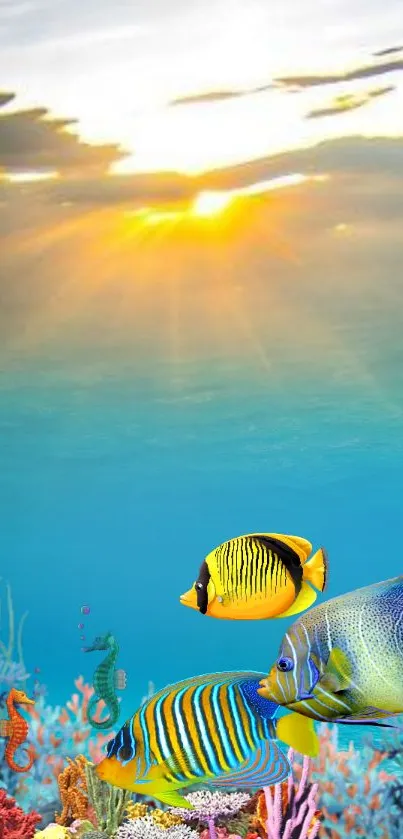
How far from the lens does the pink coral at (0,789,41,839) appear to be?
15.7 ft

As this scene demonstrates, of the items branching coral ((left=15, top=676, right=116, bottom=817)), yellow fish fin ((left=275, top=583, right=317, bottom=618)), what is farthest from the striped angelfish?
branching coral ((left=15, top=676, right=116, bottom=817))

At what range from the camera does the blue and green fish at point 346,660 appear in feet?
3.74

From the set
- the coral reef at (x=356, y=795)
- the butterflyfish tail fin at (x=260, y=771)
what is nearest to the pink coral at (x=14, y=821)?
the coral reef at (x=356, y=795)

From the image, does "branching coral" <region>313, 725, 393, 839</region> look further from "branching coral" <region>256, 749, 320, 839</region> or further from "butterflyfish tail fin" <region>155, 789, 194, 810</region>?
"butterflyfish tail fin" <region>155, 789, 194, 810</region>

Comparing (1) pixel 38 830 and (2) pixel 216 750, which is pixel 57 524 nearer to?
(1) pixel 38 830

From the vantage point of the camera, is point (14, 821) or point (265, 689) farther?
point (14, 821)

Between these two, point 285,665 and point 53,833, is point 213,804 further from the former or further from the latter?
point 285,665

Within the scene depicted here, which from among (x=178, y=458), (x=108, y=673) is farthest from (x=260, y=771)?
(x=178, y=458)

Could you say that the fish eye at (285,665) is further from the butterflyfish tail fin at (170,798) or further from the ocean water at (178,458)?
the ocean water at (178,458)

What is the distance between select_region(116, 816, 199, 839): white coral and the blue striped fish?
3.13 m

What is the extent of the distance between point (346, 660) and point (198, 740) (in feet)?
2.93

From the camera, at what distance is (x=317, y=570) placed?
1.71 metres

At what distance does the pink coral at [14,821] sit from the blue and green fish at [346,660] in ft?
14.0

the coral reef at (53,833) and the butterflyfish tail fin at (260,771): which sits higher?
the butterflyfish tail fin at (260,771)
